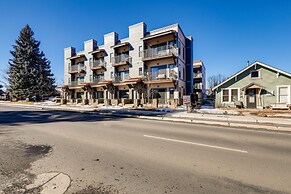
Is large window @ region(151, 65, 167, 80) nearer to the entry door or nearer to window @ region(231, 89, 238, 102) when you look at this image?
window @ region(231, 89, 238, 102)

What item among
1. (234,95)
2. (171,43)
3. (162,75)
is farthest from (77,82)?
(234,95)

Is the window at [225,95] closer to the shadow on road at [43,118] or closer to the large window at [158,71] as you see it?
the large window at [158,71]

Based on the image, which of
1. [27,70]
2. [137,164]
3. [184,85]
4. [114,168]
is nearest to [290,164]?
[137,164]

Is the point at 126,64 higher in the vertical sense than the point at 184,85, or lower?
higher

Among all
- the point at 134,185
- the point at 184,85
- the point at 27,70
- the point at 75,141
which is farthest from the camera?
the point at 27,70

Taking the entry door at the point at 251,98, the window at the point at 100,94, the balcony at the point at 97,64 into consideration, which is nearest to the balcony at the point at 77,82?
A: the balcony at the point at 97,64

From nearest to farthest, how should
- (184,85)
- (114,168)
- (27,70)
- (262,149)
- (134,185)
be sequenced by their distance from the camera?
1. (134,185)
2. (114,168)
3. (262,149)
4. (184,85)
5. (27,70)

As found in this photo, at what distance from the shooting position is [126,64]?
28344mm

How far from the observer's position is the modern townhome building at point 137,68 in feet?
78.0

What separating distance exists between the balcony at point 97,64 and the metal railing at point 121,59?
2595 mm

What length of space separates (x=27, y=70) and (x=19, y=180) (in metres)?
42.4

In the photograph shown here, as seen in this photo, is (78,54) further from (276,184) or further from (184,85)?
(276,184)

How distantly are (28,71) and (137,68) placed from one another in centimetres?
2840

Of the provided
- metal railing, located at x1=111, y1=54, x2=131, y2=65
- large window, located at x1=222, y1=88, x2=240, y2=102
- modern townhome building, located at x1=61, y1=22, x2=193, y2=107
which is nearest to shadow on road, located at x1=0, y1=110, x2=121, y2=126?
modern townhome building, located at x1=61, y1=22, x2=193, y2=107
